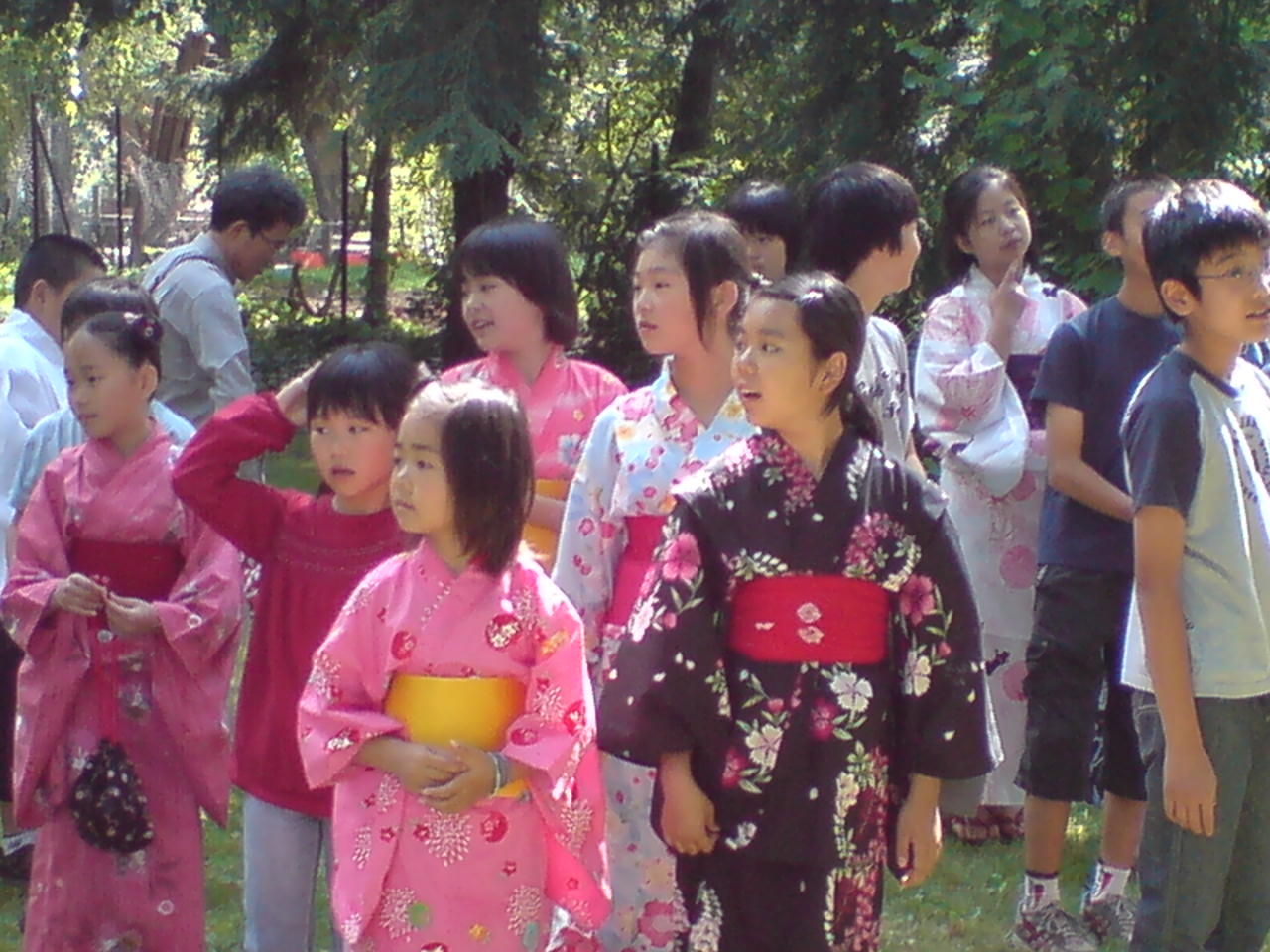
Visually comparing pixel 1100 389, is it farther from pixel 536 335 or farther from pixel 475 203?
pixel 475 203

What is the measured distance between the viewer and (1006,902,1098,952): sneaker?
3.91 metres

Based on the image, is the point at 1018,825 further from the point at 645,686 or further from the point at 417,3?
the point at 417,3

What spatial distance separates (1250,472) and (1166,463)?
0.17 m

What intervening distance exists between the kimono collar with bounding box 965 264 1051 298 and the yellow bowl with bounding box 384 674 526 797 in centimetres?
223

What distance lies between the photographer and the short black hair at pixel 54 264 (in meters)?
4.46

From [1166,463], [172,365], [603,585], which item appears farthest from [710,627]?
[172,365]

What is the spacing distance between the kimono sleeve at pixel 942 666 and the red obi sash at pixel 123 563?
5.25 feet

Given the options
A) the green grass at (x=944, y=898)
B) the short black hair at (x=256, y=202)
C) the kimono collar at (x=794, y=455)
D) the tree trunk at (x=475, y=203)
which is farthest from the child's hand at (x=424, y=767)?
the tree trunk at (x=475, y=203)

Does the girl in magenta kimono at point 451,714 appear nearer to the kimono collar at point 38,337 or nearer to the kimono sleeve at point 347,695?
the kimono sleeve at point 347,695

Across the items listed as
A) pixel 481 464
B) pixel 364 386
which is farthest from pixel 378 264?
pixel 481 464

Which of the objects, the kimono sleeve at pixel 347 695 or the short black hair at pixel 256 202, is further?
the short black hair at pixel 256 202

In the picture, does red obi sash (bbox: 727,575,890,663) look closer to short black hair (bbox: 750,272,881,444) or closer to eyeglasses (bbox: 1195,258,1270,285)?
short black hair (bbox: 750,272,881,444)

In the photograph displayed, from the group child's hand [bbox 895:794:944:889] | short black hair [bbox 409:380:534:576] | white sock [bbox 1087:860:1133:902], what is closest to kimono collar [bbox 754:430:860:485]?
short black hair [bbox 409:380:534:576]

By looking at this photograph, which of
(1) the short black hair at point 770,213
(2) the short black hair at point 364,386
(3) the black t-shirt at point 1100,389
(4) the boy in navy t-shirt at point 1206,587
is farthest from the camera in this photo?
(1) the short black hair at point 770,213
